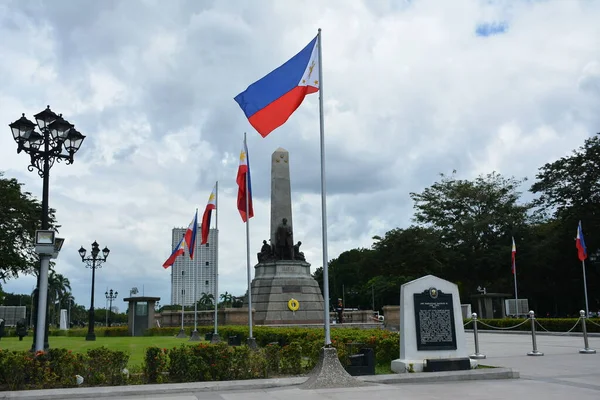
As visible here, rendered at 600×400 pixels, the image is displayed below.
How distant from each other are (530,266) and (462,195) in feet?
29.4

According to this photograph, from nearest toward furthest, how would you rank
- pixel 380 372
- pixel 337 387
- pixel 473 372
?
pixel 337 387 < pixel 473 372 < pixel 380 372

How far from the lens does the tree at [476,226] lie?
50.4 meters

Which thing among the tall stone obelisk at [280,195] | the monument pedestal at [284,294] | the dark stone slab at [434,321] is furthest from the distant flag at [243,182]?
the tall stone obelisk at [280,195]

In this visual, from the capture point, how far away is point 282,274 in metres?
34.2

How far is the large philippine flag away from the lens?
11.6 meters

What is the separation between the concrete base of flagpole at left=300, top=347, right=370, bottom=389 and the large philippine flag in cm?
459

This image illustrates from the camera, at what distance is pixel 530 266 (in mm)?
48906

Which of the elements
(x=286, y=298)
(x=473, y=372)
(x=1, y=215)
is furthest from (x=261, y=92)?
(x=1, y=215)

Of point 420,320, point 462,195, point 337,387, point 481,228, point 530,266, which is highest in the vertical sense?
point 462,195

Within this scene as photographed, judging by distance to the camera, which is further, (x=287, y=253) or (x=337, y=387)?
(x=287, y=253)

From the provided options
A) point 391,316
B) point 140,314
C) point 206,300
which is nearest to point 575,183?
point 391,316

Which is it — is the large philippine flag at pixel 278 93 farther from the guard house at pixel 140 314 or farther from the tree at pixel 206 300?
the tree at pixel 206 300

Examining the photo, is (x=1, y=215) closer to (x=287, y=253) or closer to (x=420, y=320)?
(x=287, y=253)

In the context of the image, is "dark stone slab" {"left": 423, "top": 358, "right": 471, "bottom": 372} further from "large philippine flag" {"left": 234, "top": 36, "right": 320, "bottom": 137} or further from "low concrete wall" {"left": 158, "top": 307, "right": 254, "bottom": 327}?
"low concrete wall" {"left": 158, "top": 307, "right": 254, "bottom": 327}
